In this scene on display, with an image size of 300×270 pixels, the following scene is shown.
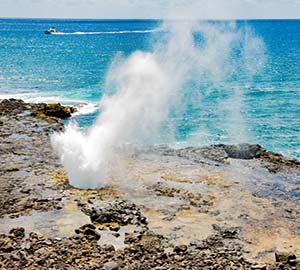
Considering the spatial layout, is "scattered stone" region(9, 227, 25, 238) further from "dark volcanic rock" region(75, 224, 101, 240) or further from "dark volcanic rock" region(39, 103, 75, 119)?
"dark volcanic rock" region(39, 103, 75, 119)

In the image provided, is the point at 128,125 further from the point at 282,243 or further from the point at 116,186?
the point at 282,243

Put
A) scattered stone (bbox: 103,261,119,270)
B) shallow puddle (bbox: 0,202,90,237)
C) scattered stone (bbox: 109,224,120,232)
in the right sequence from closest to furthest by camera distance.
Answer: scattered stone (bbox: 103,261,119,270) < shallow puddle (bbox: 0,202,90,237) < scattered stone (bbox: 109,224,120,232)

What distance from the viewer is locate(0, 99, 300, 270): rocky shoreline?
22062 mm

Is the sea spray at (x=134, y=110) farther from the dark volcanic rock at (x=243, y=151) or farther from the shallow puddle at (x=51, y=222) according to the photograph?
the dark volcanic rock at (x=243, y=151)

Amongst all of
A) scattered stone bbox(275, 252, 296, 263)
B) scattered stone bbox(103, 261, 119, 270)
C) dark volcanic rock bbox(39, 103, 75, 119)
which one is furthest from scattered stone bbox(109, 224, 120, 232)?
dark volcanic rock bbox(39, 103, 75, 119)

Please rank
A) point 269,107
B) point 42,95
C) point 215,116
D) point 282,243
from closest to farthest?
point 282,243
point 215,116
point 269,107
point 42,95

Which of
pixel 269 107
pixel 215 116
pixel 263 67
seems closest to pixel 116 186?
pixel 215 116

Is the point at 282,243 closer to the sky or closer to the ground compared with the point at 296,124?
closer to the ground

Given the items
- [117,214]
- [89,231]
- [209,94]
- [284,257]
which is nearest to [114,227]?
[117,214]

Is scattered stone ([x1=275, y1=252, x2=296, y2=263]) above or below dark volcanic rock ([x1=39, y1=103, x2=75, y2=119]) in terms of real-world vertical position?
below

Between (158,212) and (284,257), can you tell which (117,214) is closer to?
(158,212)

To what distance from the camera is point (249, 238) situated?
24.2 metres

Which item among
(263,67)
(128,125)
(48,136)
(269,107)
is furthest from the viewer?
(263,67)

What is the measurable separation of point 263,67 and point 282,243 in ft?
256
